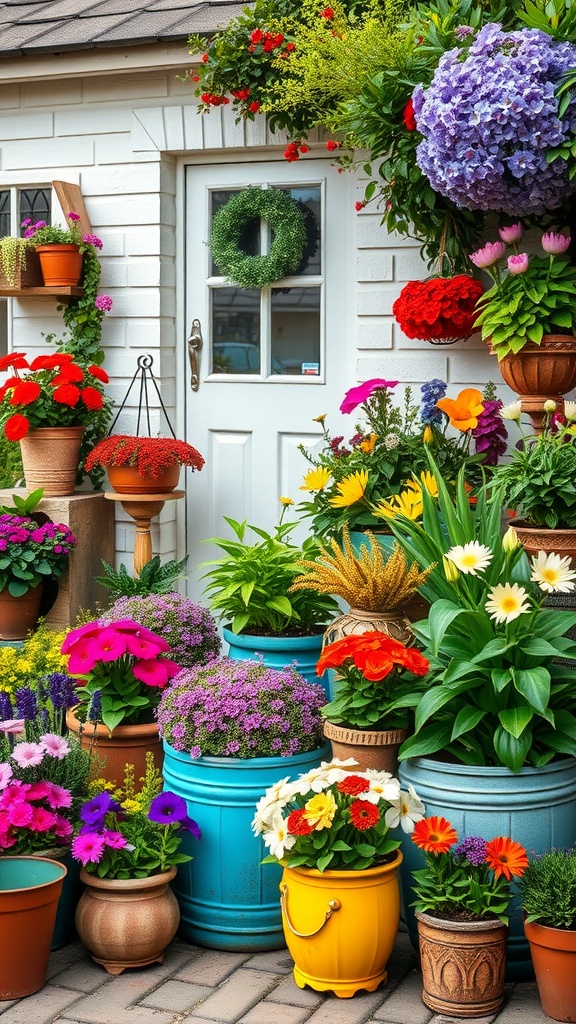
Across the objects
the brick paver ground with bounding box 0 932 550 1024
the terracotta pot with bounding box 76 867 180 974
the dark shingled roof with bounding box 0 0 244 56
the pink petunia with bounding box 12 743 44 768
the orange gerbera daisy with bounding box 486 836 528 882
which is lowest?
the brick paver ground with bounding box 0 932 550 1024

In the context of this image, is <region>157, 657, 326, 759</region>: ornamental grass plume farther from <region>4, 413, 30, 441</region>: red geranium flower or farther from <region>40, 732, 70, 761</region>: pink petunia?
<region>4, 413, 30, 441</region>: red geranium flower

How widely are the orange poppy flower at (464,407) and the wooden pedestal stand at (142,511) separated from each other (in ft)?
5.10

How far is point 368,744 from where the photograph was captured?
3.63 meters

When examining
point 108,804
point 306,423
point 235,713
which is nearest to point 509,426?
point 306,423

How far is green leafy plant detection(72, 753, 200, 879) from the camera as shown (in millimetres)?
3516

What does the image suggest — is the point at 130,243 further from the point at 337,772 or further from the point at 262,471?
the point at 337,772

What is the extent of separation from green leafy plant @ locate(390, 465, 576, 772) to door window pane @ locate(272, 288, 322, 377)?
2193mm

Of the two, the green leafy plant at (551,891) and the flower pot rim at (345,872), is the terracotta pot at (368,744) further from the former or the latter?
the green leafy plant at (551,891)

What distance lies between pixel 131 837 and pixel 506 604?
1.28m

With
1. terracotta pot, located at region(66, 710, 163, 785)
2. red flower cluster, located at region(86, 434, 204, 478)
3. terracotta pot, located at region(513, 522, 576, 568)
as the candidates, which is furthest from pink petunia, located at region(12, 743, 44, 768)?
red flower cluster, located at region(86, 434, 204, 478)

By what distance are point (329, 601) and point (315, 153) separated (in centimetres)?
218

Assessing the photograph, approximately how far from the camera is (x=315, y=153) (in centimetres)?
560

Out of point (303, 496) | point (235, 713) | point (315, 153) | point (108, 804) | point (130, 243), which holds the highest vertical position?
point (315, 153)

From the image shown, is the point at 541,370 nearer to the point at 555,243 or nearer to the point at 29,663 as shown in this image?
the point at 555,243
